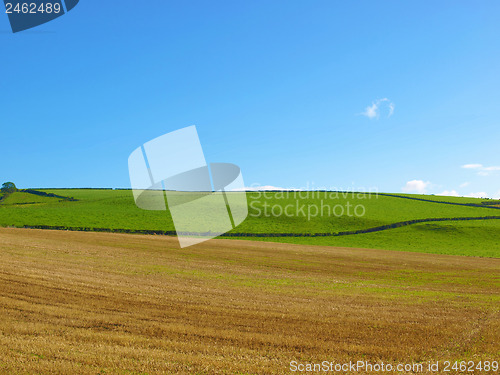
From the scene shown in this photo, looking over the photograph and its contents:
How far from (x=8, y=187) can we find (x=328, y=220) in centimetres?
10985

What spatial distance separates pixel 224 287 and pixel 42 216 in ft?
198

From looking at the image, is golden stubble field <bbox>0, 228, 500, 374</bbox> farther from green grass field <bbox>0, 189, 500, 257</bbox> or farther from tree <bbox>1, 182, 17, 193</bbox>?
tree <bbox>1, 182, 17, 193</bbox>

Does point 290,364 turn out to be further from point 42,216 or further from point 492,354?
point 42,216

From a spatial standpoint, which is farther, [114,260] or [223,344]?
[114,260]

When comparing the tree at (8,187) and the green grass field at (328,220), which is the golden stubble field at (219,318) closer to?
the green grass field at (328,220)

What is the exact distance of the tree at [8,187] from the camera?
11511 cm

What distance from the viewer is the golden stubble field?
960 centimetres

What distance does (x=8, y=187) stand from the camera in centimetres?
11788

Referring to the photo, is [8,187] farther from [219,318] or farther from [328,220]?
[219,318]

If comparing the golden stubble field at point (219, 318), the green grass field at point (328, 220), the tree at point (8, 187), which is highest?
the golden stubble field at point (219, 318)

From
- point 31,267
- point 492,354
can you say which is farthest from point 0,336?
point 492,354

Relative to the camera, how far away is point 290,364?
9383mm

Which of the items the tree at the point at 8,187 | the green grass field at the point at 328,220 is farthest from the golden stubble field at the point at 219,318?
the tree at the point at 8,187

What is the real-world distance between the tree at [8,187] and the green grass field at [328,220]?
20766 mm
